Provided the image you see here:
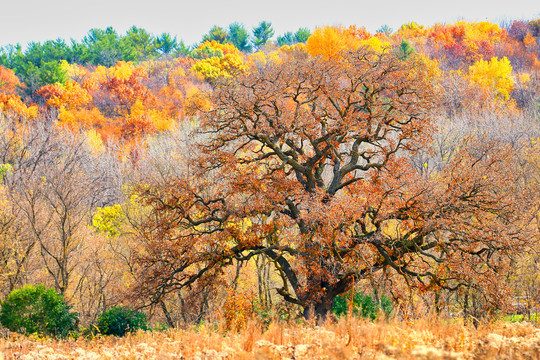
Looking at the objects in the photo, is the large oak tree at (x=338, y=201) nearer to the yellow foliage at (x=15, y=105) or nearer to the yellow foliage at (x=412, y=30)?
the yellow foliage at (x=15, y=105)

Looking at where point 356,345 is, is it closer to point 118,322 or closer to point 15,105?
point 118,322

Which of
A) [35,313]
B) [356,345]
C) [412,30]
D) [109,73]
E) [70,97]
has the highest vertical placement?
[412,30]

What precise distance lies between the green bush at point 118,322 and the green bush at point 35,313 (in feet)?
4.18

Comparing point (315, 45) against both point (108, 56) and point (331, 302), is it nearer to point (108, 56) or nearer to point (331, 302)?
point (108, 56)

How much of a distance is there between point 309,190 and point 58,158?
82.7 ft

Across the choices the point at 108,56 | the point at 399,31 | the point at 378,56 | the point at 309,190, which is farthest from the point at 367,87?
the point at 399,31

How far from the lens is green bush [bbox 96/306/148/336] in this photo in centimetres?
1740

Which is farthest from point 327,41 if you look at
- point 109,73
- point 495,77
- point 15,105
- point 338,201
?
point 338,201

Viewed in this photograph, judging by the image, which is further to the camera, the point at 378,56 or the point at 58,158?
the point at 58,158

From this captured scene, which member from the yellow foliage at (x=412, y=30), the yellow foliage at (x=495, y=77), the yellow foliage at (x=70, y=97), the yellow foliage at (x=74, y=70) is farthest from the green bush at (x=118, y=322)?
the yellow foliage at (x=412, y=30)

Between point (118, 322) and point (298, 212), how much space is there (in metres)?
7.22

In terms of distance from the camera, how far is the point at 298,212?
17797 millimetres

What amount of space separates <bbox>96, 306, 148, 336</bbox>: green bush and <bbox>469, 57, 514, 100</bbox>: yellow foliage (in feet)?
149

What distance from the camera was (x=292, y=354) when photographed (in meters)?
5.86
